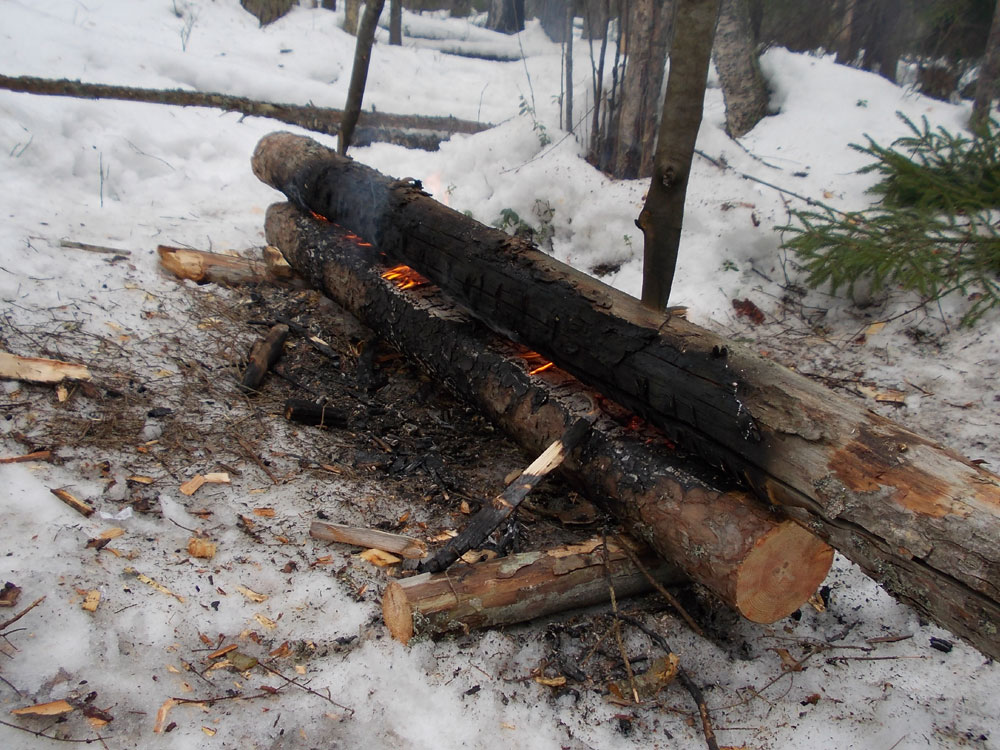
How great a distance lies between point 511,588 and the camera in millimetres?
2795

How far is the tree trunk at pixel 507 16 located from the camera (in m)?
18.8

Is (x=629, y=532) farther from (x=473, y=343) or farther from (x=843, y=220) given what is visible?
(x=843, y=220)

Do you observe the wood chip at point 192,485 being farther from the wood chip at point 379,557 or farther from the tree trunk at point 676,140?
the tree trunk at point 676,140

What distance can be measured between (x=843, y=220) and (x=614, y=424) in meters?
3.31

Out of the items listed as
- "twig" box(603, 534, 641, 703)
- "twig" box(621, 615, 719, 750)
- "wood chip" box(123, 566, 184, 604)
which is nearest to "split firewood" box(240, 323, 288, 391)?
"wood chip" box(123, 566, 184, 604)

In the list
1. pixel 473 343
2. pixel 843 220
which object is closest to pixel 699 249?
pixel 843 220

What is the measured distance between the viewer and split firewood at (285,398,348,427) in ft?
13.3

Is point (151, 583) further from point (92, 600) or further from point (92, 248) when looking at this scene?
point (92, 248)

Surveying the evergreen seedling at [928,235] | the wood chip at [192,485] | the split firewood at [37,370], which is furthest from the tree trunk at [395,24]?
the wood chip at [192,485]

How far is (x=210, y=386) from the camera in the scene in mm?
4211

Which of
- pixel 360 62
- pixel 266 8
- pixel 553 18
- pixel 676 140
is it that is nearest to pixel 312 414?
pixel 676 140

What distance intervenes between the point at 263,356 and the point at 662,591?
3.07m

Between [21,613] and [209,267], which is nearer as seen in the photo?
[21,613]

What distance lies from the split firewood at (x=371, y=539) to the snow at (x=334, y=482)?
0.08 meters
